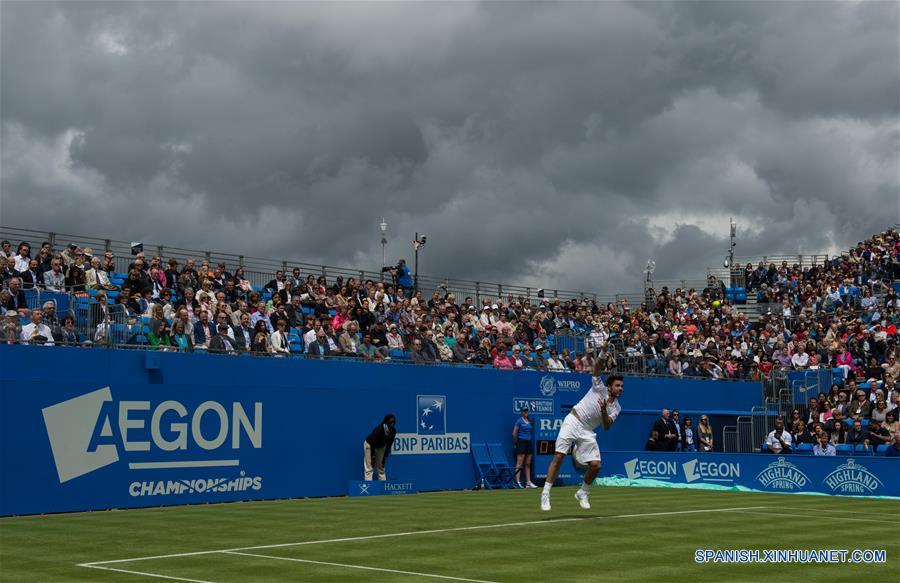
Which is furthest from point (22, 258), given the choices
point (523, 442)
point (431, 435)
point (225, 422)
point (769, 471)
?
point (769, 471)

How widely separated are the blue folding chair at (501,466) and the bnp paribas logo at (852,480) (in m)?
9.34

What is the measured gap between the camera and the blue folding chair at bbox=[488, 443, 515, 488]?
32.2m

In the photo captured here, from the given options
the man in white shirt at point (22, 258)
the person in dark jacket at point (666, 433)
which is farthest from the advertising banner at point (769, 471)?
the man in white shirt at point (22, 258)

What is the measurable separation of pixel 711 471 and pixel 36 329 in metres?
18.8

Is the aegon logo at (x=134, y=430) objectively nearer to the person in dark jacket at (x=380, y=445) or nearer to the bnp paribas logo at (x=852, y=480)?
the person in dark jacket at (x=380, y=445)

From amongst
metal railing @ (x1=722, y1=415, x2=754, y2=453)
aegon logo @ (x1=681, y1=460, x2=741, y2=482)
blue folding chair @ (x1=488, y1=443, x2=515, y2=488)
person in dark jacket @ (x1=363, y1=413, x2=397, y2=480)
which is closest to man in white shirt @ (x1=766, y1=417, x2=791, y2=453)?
metal railing @ (x1=722, y1=415, x2=754, y2=453)

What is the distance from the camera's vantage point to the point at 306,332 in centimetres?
2916

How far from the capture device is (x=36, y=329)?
2253 cm

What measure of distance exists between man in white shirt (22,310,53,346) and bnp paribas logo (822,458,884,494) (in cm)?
1970

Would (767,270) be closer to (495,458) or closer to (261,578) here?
(495,458)

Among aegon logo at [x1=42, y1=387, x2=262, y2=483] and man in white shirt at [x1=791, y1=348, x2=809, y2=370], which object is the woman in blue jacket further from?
man in white shirt at [x1=791, y1=348, x2=809, y2=370]

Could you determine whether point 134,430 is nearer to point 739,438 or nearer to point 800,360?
point 739,438

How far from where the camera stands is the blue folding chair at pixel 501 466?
32.2m

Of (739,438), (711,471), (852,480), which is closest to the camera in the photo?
(852,480)
